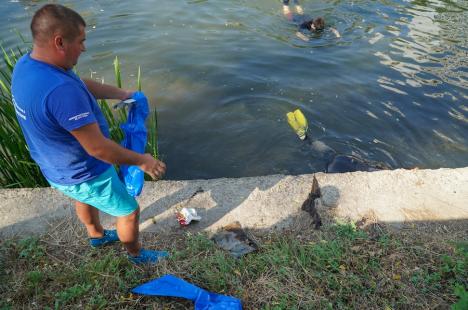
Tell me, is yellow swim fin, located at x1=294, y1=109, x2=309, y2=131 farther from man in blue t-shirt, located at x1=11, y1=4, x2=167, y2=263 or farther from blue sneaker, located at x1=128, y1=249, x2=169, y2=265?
man in blue t-shirt, located at x1=11, y1=4, x2=167, y2=263

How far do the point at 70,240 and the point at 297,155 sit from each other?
3.17 meters

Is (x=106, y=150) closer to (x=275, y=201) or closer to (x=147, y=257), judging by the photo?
(x=147, y=257)

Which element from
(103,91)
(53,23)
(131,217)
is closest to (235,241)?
(131,217)

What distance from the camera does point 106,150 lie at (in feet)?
7.35

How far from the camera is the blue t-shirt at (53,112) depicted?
2025 mm

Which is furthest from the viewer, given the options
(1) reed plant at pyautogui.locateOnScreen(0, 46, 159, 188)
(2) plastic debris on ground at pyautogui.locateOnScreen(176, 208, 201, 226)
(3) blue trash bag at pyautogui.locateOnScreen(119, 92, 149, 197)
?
(1) reed plant at pyautogui.locateOnScreen(0, 46, 159, 188)

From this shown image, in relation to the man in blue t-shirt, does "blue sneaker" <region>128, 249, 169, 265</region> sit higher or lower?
lower

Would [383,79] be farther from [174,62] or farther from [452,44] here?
[174,62]

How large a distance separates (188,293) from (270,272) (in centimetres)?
61

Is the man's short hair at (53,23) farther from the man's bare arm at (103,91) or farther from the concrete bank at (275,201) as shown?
the concrete bank at (275,201)

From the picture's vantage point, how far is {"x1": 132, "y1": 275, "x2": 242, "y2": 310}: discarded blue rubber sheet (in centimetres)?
257

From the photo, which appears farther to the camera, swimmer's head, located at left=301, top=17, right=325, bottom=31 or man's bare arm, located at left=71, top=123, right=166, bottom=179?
swimmer's head, located at left=301, top=17, right=325, bottom=31

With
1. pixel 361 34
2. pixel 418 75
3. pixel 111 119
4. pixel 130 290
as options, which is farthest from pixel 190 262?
pixel 361 34

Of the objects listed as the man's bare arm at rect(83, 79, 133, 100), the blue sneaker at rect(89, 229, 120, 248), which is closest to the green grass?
the blue sneaker at rect(89, 229, 120, 248)
